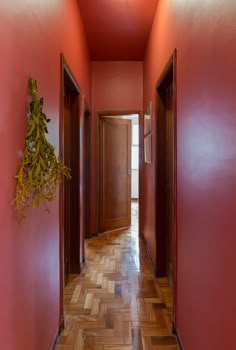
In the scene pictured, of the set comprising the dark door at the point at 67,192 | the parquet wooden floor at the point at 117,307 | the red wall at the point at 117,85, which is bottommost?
the parquet wooden floor at the point at 117,307

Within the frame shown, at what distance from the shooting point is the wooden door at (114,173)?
16.7 ft

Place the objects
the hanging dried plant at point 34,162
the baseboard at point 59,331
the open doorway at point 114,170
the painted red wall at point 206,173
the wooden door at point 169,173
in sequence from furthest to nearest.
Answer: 1. the open doorway at point 114,170
2. the wooden door at point 169,173
3. the baseboard at point 59,331
4. the hanging dried plant at point 34,162
5. the painted red wall at point 206,173

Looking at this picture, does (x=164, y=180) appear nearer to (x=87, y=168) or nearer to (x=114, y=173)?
(x=87, y=168)

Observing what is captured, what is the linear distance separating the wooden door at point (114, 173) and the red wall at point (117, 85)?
341 millimetres

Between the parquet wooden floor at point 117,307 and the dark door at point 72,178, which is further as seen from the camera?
the dark door at point 72,178

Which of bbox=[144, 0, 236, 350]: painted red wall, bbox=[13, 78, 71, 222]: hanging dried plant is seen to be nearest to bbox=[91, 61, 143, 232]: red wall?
bbox=[144, 0, 236, 350]: painted red wall

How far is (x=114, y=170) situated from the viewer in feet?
17.5

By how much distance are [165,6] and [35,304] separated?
2.44 m

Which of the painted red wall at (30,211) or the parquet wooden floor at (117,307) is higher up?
the painted red wall at (30,211)

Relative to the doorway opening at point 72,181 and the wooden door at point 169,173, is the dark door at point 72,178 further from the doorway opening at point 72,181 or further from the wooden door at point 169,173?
the wooden door at point 169,173

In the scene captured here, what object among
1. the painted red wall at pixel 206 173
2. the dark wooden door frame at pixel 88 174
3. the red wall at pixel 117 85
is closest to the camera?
the painted red wall at pixel 206 173

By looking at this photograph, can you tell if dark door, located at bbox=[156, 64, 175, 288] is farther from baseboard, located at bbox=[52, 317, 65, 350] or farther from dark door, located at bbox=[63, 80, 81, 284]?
baseboard, located at bbox=[52, 317, 65, 350]

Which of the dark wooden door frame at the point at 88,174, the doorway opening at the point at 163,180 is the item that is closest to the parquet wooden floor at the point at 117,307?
the doorway opening at the point at 163,180

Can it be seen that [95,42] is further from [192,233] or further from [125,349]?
[125,349]
